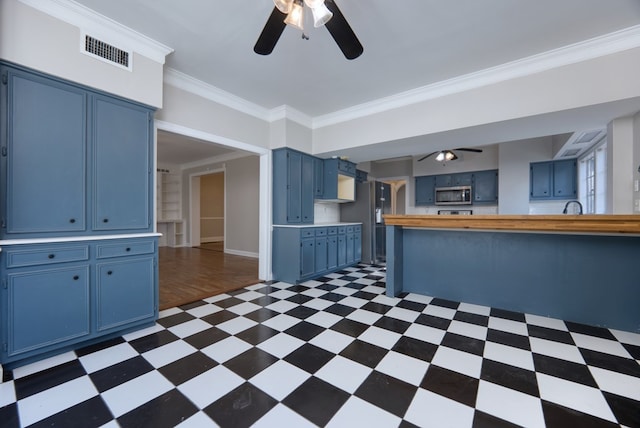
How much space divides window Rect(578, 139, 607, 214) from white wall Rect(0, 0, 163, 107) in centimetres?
574

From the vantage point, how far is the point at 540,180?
18.0ft

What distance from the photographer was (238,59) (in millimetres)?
2848

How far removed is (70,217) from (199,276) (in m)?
2.52

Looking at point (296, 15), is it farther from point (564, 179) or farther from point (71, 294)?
point (564, 179)

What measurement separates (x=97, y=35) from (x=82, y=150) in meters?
1.03

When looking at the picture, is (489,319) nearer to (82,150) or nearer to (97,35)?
(82,150)

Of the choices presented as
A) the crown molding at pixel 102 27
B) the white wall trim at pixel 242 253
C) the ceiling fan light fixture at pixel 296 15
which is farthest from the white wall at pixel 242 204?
the ceiling fan light fixture at pixel 296 15

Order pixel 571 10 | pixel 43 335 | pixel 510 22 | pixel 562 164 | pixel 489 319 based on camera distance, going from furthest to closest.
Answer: pixel 562 164 < pixel 489 319 < pixel 510 22 < pixel 571 10 < pixel 43 335

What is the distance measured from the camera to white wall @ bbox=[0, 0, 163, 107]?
6.18 ft

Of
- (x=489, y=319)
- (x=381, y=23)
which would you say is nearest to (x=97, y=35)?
(x=381, y=23)

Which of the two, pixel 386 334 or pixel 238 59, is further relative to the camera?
pixel 238 59

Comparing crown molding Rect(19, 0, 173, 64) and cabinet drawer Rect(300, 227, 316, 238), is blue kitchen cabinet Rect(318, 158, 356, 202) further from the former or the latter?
crown molding Rect(19, 0, 173, 64)

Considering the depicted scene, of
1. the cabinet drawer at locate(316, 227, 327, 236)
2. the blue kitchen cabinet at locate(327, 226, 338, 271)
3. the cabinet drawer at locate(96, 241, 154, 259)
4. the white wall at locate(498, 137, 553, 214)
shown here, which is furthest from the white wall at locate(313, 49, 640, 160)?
the cabinet drawer at locate(96, 241, 154, 259)

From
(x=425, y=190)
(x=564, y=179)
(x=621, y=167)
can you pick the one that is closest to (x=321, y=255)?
(x=621, y=167)
